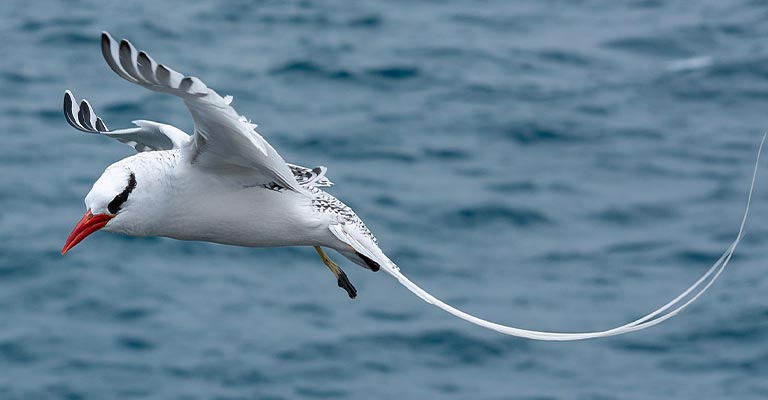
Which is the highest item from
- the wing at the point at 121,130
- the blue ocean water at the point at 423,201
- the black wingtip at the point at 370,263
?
the blue ocean water at the point at 423,201

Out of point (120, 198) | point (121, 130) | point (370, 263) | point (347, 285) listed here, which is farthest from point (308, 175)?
point (121, 130)

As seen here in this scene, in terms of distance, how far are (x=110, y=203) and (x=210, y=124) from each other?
83cm

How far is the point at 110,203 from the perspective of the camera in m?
7.43

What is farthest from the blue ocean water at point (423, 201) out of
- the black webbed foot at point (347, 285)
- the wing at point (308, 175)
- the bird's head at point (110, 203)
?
the bird's head at point (110, 203)

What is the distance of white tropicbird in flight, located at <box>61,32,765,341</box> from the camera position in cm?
725

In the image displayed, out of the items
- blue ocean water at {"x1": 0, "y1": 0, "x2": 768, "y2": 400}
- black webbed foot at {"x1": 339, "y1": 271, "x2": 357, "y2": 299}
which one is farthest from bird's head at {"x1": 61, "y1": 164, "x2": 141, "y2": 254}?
blue ocean water at {"x1": 0, "y1": 0, "x2": 768, "y2": 400}

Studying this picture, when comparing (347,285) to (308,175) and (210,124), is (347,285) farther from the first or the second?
(210,124)

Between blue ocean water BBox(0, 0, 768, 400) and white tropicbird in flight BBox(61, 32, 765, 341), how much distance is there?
50.9ft

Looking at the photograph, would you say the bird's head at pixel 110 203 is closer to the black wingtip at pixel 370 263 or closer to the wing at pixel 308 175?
the wing at pixel 308 175

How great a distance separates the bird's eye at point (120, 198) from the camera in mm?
7445

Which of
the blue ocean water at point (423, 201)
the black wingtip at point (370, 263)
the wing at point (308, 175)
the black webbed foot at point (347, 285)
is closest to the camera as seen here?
the wing at point (308, 175)

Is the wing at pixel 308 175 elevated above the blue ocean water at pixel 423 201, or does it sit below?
below

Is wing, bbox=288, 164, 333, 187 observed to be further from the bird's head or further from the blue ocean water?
the blue ocean water

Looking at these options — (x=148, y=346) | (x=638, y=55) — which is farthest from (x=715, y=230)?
(x=148, y=346)
